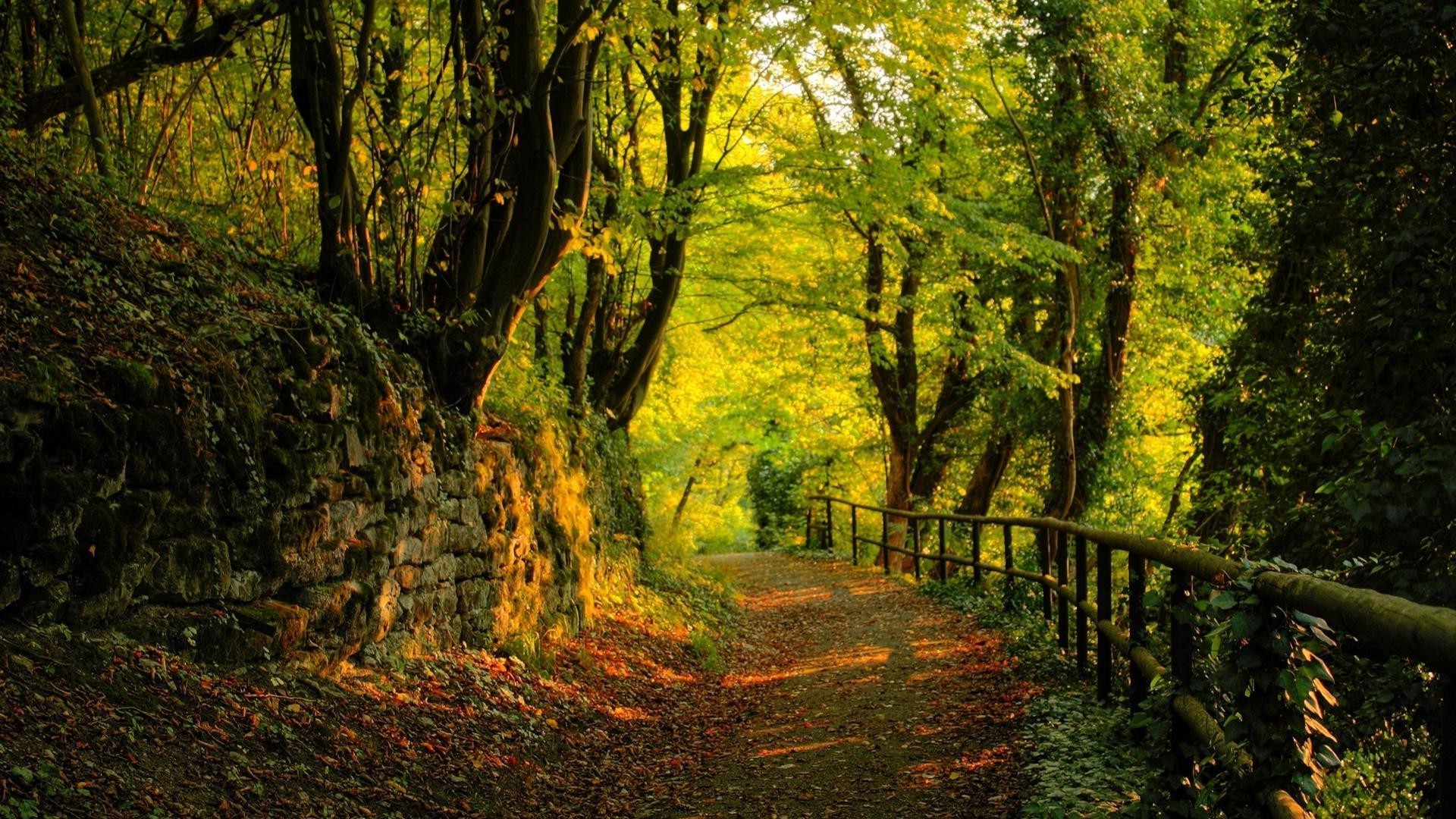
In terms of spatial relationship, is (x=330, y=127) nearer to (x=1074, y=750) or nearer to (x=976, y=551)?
(x=1074, y=750)

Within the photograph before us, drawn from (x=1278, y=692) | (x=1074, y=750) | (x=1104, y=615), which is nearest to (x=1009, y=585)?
(x=1104, y=615)

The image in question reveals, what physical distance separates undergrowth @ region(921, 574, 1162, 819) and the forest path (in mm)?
166

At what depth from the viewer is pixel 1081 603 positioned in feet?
21.5

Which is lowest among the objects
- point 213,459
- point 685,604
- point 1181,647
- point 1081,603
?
point 685,604

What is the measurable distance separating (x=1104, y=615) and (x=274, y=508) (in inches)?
177

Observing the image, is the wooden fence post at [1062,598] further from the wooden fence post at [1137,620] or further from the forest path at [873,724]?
the wooden fence post at [1137,620]

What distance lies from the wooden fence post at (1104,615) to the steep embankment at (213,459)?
162 inches

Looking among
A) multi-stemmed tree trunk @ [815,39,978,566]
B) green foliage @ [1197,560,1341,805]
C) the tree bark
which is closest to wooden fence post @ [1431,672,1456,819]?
green foliage @ [1197,560,1341,805]

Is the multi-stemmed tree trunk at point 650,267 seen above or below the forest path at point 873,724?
above

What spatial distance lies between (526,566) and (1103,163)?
410 inches

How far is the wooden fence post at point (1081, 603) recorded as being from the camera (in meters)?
6.48

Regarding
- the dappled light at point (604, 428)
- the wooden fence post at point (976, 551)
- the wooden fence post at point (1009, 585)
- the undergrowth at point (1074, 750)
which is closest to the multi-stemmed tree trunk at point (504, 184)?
the dappled light at point (604, 428)

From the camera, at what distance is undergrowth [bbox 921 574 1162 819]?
4398 millimetres

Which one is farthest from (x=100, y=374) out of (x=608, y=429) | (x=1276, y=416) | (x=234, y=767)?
(x=608, y=429)
